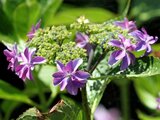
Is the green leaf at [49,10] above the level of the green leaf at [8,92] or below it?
above

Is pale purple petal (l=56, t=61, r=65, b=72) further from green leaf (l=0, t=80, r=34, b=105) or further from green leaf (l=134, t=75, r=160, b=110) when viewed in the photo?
green leaf (l=134, t=75, r=160, b=110)

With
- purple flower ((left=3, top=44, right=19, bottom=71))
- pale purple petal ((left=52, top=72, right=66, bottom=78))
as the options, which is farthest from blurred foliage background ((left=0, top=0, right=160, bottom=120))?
pale purple petal ((left=52, top=72, right=66, bottom=78))

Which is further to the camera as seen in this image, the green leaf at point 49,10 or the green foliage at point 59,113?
the green leaf at point 49,10

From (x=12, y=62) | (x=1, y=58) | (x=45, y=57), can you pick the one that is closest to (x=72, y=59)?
(x=45, y=57)

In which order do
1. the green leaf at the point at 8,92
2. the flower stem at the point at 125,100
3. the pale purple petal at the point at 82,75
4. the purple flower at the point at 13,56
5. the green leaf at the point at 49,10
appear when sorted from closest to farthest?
the pale purple petal at the point at 82,75, the purple flower at the point at 13,56, the green leaf at the point at 8,92, the green leaf at the point at 49,10, the flower stem at the point at 125,100

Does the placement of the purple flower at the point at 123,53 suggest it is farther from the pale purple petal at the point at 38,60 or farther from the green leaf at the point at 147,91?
the green leaf at the point at 147,91

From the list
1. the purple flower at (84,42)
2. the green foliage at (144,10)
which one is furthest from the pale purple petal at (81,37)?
the green foliage at (144,10)

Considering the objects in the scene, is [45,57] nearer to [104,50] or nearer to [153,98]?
[104,50]
